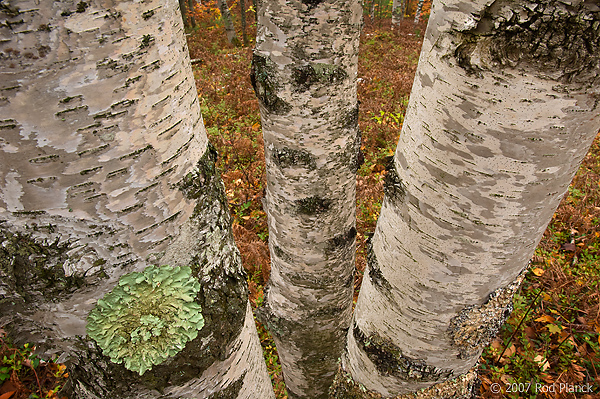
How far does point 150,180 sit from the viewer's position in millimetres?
716

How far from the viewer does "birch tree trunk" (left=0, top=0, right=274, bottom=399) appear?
56 centimetres

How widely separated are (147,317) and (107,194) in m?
0.33

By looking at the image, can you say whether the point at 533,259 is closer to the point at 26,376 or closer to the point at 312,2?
the point at 312,2

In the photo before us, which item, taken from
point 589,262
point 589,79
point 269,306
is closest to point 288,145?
point 589,79

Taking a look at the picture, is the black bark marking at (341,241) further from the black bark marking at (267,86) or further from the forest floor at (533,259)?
the black bark marking at (267,86)

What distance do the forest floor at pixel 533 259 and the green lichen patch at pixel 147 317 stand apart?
3.65 feet

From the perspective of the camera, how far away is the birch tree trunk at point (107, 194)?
56 centimetres

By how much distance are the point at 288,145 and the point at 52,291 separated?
1022 millimetres

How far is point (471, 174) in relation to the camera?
73 centimetres

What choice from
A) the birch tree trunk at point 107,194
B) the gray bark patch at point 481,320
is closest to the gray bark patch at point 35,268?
the birch tree trunk at point 107,194

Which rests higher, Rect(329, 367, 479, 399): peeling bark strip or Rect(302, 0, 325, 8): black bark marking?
Rect(302, 0, 325, 8): black bark marking

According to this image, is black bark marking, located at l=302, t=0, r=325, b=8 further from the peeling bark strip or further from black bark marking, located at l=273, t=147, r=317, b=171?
the peeling bark strip

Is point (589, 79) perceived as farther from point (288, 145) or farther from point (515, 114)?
point (288, 145)

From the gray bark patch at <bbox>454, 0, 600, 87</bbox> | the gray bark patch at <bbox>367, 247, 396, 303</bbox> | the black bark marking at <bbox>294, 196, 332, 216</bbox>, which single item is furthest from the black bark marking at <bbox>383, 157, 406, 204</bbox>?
the black bark marking at <bbox>294, 196, 332, 216</bbox>
